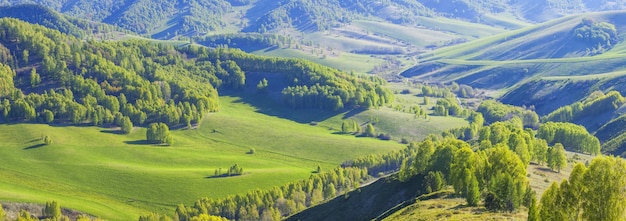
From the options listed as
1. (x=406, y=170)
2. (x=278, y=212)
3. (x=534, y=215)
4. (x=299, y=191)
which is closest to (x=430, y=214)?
(x=534, y=215)

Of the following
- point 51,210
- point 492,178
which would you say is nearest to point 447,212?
point 492,178

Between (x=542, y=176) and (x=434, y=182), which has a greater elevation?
(x=542, y=176)

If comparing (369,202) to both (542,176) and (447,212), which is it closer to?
(542,176)

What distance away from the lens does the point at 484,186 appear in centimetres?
10162

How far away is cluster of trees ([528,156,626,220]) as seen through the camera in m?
60.4

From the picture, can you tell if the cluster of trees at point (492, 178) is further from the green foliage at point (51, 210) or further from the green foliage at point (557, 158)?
the green foliage at point (51, 210)

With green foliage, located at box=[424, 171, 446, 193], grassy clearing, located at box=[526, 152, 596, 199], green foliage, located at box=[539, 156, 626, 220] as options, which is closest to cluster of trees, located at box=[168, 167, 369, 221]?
green foliage, located at box=[424, 171, 446, 193]

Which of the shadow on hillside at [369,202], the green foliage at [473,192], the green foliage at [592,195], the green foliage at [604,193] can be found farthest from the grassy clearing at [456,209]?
the green foliage at [604,193]

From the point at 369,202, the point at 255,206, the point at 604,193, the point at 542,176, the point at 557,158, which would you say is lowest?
the point at 255,206

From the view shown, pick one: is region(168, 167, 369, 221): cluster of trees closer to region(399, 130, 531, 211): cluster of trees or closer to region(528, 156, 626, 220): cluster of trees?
region(399, 130, 531, 211): cluster of trees

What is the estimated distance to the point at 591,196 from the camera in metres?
60.5

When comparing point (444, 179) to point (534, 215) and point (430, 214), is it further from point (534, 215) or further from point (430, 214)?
point (534, 215)

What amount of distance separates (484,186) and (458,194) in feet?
33.4

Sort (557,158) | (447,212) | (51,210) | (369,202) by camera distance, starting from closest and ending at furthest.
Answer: (447,212), (557,158), (369,202), (51,210)
